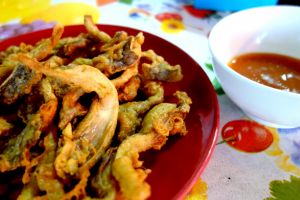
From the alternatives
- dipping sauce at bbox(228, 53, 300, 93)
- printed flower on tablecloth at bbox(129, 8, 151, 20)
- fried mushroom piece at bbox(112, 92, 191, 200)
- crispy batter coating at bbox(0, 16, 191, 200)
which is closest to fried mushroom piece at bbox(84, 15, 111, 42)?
crispy batter coating at bbox(0, 16, 191, 200)

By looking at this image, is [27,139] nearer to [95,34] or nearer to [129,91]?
[129,91]

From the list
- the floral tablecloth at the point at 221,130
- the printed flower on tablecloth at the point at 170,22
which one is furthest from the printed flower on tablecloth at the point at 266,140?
the printed flower on tablecloth at the point at 170,22

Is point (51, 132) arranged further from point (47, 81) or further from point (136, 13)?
point (136, 13)

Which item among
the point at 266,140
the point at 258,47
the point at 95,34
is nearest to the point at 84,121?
the point at 95,34

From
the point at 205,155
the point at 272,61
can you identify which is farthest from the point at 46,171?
the point at 272,61

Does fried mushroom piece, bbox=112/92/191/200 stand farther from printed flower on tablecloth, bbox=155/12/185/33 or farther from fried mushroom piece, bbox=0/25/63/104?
printed flower on tablecloth, bbox=155/12/185/33

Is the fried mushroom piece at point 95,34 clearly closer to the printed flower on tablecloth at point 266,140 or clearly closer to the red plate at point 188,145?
the red plate at point 188,145
